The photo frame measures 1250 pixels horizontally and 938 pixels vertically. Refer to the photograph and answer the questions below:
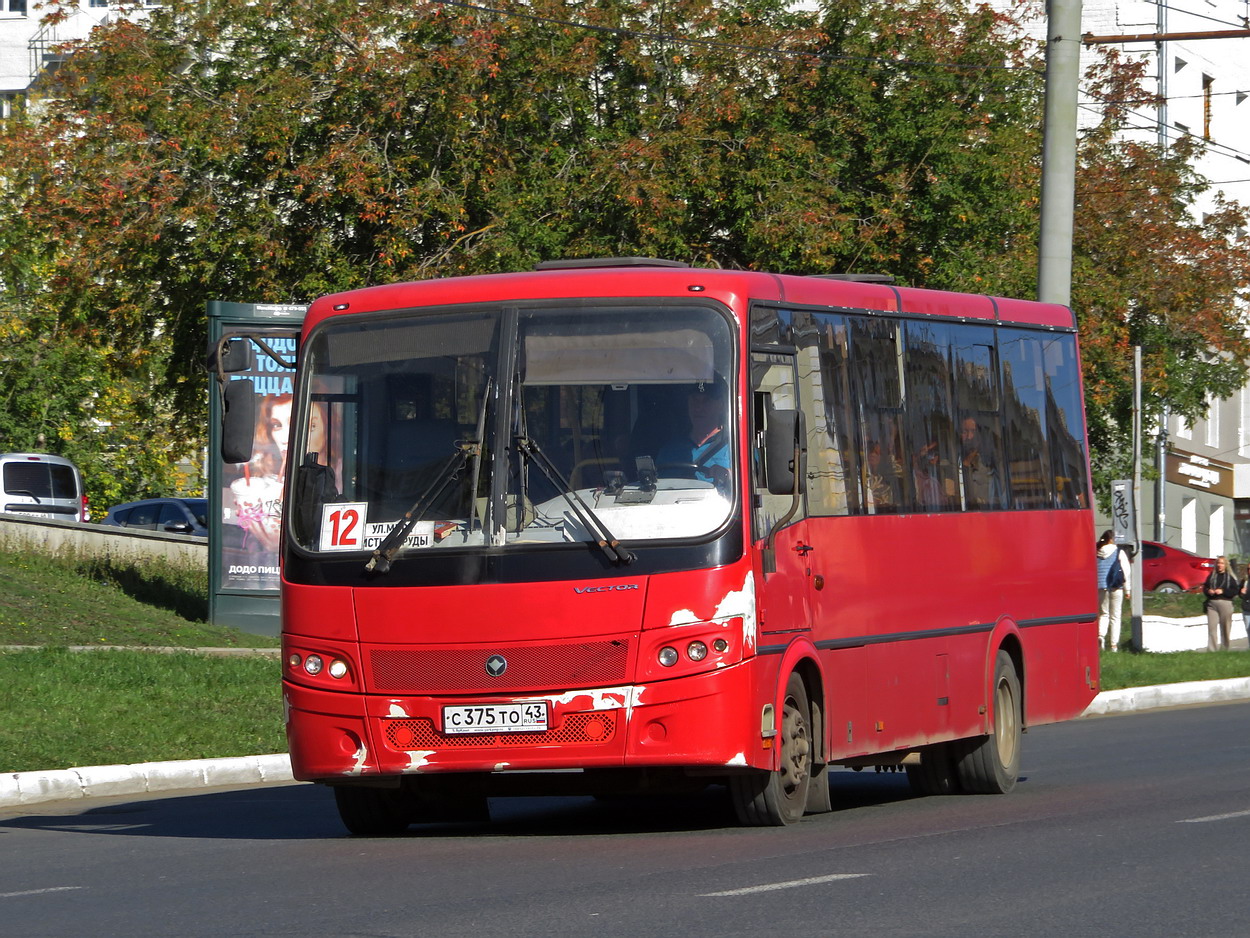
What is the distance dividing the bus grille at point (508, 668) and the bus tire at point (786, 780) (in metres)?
0.99

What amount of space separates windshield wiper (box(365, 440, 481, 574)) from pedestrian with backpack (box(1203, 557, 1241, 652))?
2539cm

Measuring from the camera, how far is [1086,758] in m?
17.2

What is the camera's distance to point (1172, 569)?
52.3m

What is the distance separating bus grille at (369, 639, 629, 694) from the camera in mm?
10656

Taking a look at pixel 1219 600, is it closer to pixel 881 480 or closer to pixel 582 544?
pixel 881 480

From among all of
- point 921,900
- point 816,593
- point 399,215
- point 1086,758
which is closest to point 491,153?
point 399,215

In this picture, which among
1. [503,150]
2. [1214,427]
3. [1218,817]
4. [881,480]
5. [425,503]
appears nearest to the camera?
[425,503]

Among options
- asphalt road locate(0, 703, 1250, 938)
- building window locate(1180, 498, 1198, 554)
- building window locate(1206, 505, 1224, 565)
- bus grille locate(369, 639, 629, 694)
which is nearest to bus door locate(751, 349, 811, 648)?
bus grille locate(369, 639, 629, 694)

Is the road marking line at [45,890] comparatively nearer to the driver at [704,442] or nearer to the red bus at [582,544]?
the red bus at [582,544]

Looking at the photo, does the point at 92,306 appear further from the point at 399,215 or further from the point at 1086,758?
the point at 1086,758

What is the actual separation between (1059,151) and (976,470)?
23.1 feet

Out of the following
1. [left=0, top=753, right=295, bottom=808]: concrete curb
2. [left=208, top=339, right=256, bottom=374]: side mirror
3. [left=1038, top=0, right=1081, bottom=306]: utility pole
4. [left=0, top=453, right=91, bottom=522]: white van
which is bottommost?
[left=0, top=753, right=295, bottom=808]: concrete curb

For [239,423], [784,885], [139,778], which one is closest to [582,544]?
[239,423]

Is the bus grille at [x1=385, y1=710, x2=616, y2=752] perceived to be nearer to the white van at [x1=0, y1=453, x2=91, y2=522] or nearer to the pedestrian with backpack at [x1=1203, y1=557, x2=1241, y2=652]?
the pedestrian with backpack at [x1=1203, y1=557, x2=1241, y2=652]
